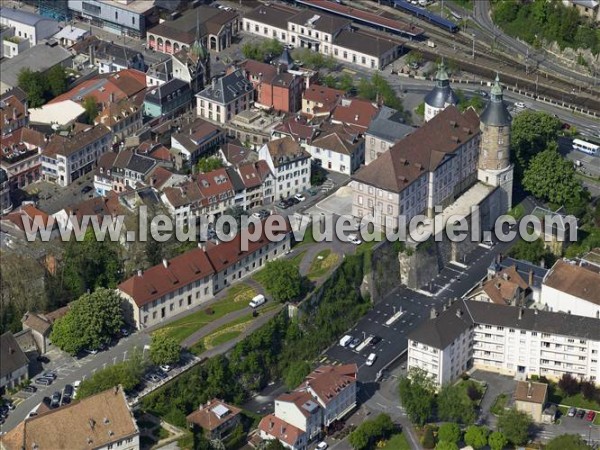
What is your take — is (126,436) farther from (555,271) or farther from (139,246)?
(555,271)

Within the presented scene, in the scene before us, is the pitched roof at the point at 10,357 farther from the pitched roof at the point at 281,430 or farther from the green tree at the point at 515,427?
the green tree at the point at 515,427

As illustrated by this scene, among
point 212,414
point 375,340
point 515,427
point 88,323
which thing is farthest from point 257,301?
point 515,427

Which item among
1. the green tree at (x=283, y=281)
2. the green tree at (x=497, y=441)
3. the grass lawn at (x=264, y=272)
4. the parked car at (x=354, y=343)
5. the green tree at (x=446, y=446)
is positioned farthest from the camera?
the grass lawn at (x=264, y=272)

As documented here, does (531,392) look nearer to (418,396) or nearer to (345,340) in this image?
(418,396)

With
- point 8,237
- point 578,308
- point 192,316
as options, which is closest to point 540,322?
point 578,308

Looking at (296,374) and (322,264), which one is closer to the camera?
(296,374)

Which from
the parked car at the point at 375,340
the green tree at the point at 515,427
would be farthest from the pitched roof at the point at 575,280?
the green tree at the point at 515,427
